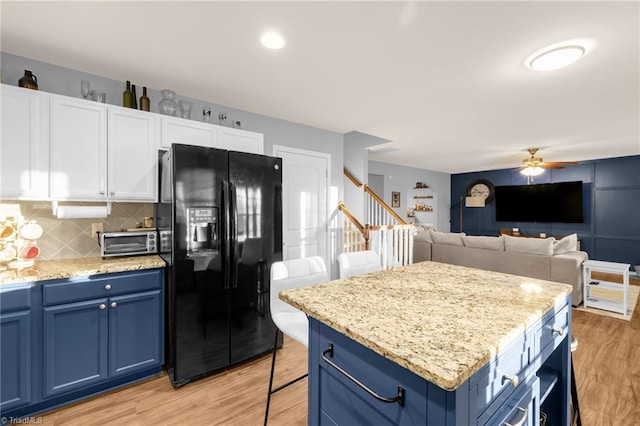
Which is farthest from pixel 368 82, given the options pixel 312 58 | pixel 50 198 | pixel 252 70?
pixel 50 198

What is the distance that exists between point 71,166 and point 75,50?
0.87 metres

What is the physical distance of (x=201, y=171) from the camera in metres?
2.30

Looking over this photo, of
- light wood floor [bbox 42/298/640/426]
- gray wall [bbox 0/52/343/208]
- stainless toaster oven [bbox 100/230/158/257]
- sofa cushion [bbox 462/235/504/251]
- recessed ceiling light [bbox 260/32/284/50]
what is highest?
recessed ceiling light [bbox 260/32/284/50]

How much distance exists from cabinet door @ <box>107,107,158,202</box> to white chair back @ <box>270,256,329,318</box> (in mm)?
1493

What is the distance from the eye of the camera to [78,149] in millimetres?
2184

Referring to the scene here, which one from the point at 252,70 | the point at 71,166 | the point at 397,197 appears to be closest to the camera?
the point at 71,166

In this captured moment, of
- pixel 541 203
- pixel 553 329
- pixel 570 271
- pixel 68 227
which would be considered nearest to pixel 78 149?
pixel 68 227

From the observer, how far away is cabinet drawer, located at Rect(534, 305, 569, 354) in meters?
1.18

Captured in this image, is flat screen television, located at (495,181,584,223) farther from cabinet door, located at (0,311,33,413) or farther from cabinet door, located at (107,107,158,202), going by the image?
cabinet door, located at (0,311,33,413)

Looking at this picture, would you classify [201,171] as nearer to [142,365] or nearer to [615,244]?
[142,365]

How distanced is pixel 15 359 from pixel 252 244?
167 cm

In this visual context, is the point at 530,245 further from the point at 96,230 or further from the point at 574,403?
the point at 96,230

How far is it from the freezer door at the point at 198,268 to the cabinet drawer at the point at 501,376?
6.67 ft

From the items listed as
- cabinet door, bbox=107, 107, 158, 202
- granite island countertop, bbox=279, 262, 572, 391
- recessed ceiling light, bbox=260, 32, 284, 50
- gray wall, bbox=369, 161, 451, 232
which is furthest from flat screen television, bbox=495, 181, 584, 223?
cabinet door, bbox=107, 107, 158, 202
